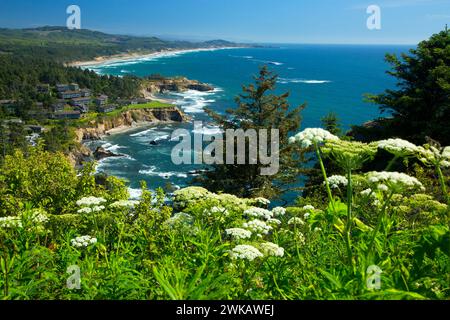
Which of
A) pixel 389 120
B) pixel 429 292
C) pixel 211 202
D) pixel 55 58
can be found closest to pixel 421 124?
pixel 389 120

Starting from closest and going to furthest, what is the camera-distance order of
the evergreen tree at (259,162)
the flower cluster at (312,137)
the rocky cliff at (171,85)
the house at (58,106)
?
the flower cluster at (312,137)
the evergreen tree at (259,162)
the house at (58,106)
the rocky cliff at (171,85)

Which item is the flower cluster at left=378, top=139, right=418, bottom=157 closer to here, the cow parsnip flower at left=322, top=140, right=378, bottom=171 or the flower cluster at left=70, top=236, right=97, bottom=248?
the cow parsnip flower at left=322, top=140, right=378, bottom=171

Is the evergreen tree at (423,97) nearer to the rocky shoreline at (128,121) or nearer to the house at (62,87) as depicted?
the rocky shoreline at (128,121)

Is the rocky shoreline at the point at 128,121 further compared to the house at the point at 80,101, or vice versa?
the house at the point at 80,101

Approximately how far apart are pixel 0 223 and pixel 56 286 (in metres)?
1.57

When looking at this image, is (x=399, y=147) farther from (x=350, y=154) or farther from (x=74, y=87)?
(x=74, y=87)

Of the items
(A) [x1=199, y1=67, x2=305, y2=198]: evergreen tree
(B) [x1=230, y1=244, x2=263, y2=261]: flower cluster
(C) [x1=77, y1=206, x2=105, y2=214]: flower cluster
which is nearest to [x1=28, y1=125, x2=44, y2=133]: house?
(A) [x1=199, y1=67, x2=305, y2=198]: evergreen tree

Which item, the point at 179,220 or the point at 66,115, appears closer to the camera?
the point at 179,220

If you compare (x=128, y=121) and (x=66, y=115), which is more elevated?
(x=66, y=115)

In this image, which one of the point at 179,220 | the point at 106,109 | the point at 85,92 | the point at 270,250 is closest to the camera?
the point at 270,250

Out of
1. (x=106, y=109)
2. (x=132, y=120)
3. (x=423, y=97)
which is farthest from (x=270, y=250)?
(x=106, y=109)

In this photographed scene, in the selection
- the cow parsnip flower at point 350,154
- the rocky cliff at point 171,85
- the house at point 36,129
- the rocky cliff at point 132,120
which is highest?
the rocky cliff at point 171,85

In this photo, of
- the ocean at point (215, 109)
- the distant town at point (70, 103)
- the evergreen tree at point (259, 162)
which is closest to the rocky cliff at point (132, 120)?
the ocean at point (215, 109)

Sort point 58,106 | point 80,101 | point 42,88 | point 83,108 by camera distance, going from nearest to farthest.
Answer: point 83,108
point 58,106
point 80,101
point 42,88
